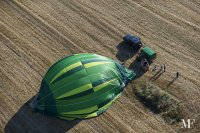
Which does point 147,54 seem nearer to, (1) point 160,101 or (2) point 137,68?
(2) point 137,68

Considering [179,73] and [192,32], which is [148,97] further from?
[192,32]

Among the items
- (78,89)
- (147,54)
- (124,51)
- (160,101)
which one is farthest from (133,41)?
(78,89)

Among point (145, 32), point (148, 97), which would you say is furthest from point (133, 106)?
point (145, 32)

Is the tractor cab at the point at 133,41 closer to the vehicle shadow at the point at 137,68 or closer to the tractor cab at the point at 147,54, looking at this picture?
the tractor cab at the point at 147,54

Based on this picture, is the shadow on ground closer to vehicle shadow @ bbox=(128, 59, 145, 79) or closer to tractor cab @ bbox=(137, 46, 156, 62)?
vehicle shadow @ bbox=(128, 59, 145, 79)

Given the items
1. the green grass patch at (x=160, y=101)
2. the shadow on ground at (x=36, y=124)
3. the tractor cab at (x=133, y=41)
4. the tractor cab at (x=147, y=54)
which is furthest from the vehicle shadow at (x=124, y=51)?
the shadow on ground at (x=36, y=124)
